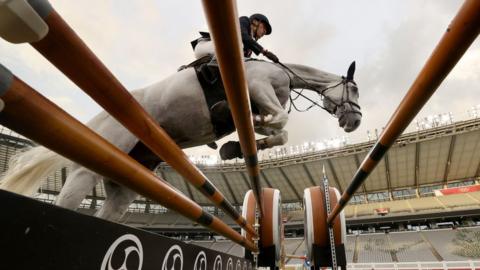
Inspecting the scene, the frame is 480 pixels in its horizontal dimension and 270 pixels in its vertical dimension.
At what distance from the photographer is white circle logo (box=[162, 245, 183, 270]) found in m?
0.92

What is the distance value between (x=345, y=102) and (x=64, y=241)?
9.08 ft

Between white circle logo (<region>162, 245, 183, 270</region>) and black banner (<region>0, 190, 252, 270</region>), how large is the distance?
38 millimetres

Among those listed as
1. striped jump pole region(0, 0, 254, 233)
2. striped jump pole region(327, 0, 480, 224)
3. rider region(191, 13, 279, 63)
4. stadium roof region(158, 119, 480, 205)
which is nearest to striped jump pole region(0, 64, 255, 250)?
striped jump pole region(0, 0, 254, 233)

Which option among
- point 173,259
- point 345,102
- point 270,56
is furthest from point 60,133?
point 345,102

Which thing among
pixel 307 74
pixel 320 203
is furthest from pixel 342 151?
pixel 307 74

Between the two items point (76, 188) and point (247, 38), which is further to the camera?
point (247, 38)

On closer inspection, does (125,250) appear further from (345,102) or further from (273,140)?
(345,102)

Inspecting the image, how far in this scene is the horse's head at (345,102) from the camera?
283cm

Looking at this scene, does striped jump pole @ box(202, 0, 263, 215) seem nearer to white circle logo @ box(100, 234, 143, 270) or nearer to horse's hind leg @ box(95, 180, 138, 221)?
white circle logo @ box(100, 234, 143, 270)

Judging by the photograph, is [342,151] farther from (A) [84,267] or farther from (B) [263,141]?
(A) [84,267]

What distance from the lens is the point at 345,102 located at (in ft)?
9.43

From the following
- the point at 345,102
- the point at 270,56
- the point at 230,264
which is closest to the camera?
the point at 230,264

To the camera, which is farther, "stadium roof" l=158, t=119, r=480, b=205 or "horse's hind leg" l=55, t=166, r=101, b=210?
"stadium roof" l=158, t=119, r=480, b=205

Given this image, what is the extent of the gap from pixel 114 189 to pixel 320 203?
299 centimetres
